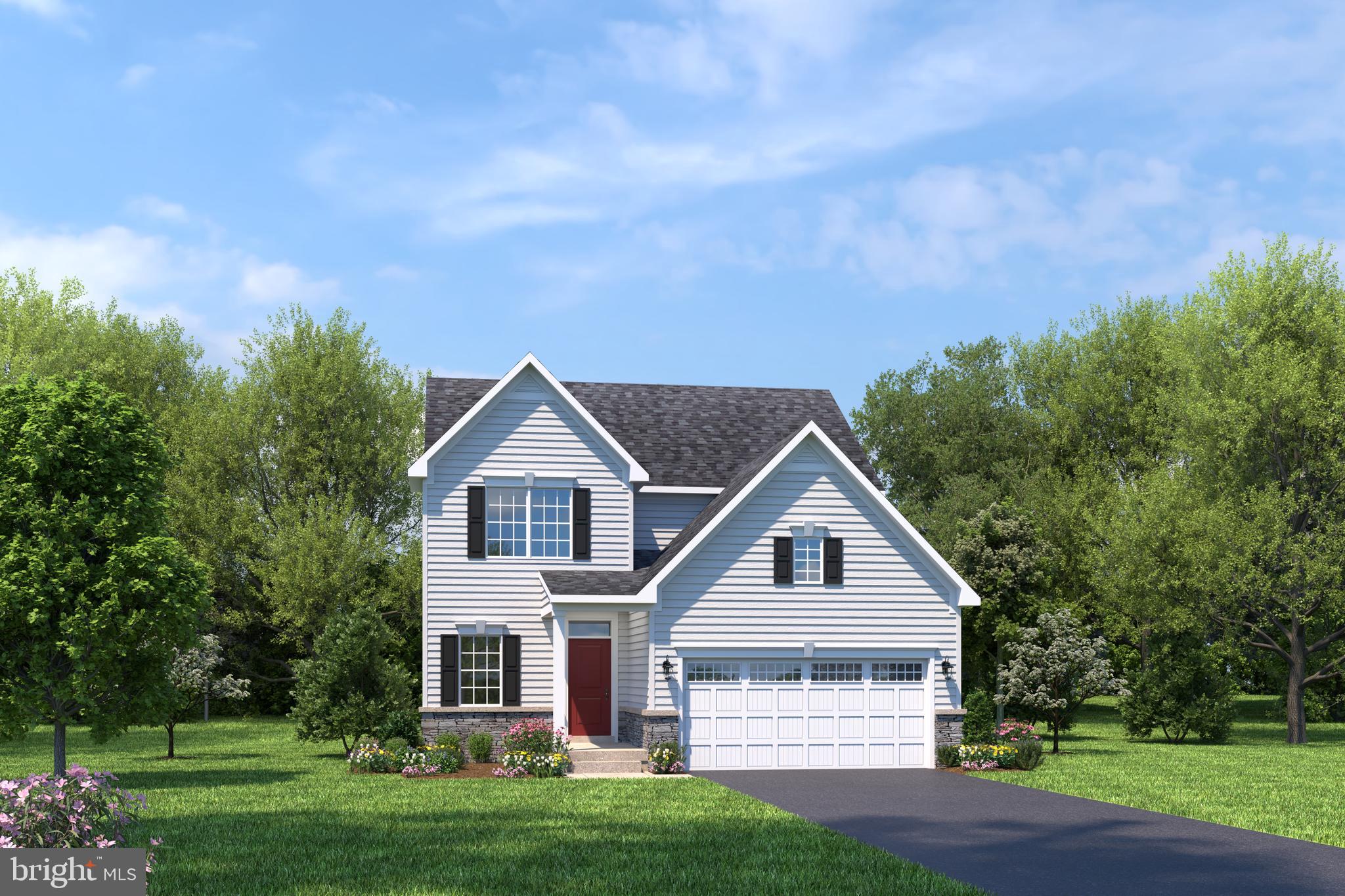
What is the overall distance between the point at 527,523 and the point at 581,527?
124cm

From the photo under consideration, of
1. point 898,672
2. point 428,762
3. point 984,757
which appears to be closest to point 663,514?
point 898,672

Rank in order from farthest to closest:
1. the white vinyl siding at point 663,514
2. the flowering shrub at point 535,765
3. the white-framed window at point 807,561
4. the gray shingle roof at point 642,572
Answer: the white vinyl siding at point 663,514
the white-framed window at point 807,561
the gray shingle roof at point 642,572
the flowering shrub at point 535,765

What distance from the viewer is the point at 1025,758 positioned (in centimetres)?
2578

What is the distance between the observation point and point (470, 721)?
27.2m

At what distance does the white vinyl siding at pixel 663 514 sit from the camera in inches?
1205

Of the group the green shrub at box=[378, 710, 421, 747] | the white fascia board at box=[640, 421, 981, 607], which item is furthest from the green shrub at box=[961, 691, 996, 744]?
the green shrub at box=[378, 710, 421, 747]

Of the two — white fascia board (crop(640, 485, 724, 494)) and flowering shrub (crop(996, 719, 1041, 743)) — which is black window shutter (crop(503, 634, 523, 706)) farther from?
flowering shrub (crop(996, 719, 1041, 743))

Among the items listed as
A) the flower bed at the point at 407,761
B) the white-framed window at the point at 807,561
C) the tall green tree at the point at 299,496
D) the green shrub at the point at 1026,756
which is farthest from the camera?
the tall green tree at the point at 299,496

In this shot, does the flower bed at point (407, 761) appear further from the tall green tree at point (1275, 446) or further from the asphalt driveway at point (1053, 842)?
the tall green tree at point (1275, 446)

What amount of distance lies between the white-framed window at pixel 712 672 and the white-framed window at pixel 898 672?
303cm

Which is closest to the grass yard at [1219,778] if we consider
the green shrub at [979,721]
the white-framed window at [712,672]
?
the green shrub at [979,721]

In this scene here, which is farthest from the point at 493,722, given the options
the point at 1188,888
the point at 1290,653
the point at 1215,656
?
the point at 1290,653

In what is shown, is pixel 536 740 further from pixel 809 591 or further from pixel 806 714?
pixel 809 591

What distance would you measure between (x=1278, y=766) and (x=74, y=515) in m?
24.7
